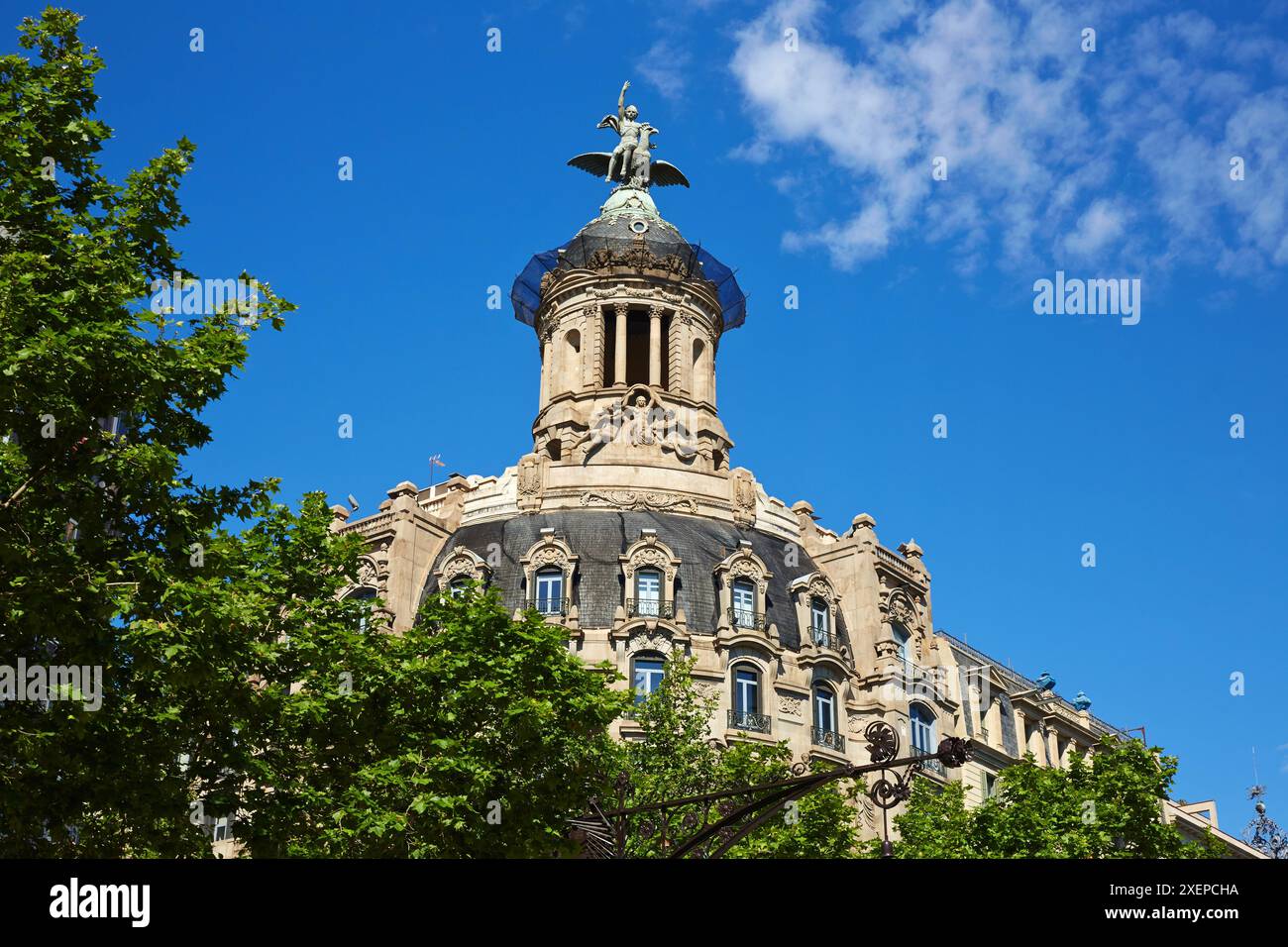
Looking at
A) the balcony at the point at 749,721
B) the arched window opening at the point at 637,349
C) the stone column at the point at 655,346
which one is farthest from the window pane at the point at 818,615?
the arched window opening at the point at 637,349

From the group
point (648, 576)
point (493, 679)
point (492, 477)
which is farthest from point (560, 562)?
point (493, 679)

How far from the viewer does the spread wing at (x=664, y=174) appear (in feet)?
245

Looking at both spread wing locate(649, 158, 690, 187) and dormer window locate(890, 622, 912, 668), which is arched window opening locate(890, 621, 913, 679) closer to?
dormer window locate(890, 622, 912, 668)

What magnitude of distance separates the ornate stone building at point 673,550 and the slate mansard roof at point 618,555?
0.08 metres

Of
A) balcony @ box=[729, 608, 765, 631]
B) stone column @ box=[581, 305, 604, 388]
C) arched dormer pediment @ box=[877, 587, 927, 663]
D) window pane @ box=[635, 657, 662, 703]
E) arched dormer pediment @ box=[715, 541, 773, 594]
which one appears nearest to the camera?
window pane @ box=[635, 657, 662, 703]

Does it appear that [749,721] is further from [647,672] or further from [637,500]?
[637,500]

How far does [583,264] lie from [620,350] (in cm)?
525

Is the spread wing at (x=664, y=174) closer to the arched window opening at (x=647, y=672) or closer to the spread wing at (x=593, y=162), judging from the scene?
the spread wing at (x=593, y=162)

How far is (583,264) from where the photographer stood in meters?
68.1

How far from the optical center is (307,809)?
27078mm

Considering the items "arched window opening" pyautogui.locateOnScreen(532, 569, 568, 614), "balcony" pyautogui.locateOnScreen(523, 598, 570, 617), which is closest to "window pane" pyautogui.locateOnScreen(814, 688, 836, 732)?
"balcony" pyautogui.locateOnScreen(523, 598, 570, 617)

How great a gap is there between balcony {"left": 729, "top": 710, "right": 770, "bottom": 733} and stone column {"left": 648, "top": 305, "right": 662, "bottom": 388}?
675 inches

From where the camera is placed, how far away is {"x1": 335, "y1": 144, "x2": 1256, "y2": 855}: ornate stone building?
181ft
